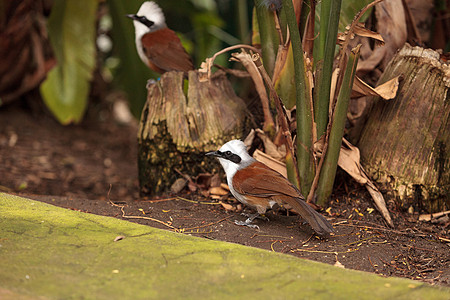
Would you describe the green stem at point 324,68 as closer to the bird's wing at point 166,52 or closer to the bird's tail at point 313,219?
the bird's tail at point 313,219

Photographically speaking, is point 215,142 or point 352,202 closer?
point 352,202

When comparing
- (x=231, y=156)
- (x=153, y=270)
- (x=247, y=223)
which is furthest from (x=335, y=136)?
(x=153, y=270)

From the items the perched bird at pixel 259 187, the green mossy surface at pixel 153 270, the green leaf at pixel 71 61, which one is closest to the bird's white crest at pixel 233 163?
the perched bird at pixel 259 187

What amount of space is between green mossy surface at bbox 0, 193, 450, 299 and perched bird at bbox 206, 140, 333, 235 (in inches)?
23.0

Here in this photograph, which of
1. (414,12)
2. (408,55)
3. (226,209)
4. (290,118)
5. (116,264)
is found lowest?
(226,209)

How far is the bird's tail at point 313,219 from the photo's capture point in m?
2.79

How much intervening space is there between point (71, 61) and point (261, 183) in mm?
4210

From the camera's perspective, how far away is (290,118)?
3.50 metres

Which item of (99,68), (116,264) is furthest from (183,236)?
(99,68)

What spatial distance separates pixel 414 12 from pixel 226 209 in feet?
8.16

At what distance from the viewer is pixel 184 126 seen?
12.9ft

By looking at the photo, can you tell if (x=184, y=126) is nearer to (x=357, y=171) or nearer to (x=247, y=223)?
(x=247, y=223)

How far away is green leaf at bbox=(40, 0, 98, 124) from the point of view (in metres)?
6.29

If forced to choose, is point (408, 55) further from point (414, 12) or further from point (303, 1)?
point (414, 12)
